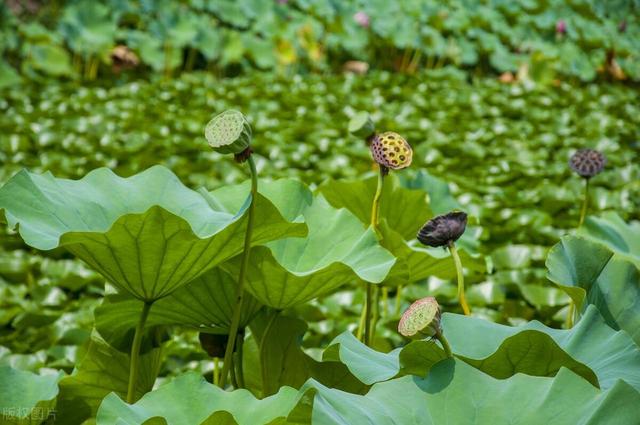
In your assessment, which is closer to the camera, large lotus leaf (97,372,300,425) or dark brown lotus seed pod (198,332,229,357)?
large lotus leaf (97,372,300,425)

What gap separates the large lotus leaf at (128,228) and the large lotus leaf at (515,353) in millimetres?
178

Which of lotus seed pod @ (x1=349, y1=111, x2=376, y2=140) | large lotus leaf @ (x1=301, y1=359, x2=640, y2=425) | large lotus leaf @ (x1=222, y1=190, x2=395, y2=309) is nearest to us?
large lotus leaf @ (x1=301, y1=359, x2=640, y2=425)

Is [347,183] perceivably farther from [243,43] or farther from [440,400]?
[243,43]

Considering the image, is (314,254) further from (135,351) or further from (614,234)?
(614,234)

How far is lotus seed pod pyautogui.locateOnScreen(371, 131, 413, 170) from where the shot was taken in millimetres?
1110

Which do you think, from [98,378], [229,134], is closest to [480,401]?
[229,134]

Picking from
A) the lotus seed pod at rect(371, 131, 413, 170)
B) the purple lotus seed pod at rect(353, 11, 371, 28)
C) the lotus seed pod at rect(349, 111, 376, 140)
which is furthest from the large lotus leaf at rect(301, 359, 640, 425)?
the purple lotus seed pod at rect(353, 11, 371, 28)

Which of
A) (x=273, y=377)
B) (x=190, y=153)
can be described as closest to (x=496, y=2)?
(x=190, y=153)

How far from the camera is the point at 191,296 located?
1.17 meters

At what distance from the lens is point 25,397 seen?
1.02 metres

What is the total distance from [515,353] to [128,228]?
0.42 m

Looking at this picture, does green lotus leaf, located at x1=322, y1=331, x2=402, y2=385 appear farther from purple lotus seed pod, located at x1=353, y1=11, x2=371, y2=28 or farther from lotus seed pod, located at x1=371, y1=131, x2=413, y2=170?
purple lotus seed pod, located at x1=353, y1=11, x2=371, y2=28

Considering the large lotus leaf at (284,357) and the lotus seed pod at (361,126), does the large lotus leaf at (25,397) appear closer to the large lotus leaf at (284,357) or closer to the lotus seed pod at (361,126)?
the large lotus leaf at (284,357)

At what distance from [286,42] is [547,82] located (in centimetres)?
157
